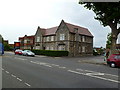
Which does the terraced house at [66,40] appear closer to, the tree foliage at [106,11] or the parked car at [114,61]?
the tree foliage at [106,11]

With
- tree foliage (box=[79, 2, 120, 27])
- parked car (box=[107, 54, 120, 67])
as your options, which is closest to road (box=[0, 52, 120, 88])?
parked car (box=[107, 54, 120, 67])

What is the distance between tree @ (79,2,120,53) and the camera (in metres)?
21.3

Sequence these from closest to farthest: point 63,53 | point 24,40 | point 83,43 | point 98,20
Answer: point 98,20 < point 63,53 < point 83,43 < point 24,40

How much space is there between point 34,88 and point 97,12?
1957 cm

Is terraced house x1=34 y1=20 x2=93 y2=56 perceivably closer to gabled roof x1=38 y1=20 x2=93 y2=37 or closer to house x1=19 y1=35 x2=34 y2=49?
gabled roof x1=38 y1=20 x2=93 y2=37

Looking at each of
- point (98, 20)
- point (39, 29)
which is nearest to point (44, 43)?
point (39, 29)

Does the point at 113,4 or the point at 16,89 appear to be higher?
the point at 113,4

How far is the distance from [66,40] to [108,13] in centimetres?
2474

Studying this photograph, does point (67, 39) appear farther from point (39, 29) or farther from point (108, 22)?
point (108, 22)

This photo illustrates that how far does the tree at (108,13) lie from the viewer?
21.3 meters

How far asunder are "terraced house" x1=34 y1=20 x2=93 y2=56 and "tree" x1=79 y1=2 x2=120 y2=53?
21499 mm

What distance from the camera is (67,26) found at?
46.6 metres

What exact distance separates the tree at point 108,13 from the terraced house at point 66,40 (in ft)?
70.5

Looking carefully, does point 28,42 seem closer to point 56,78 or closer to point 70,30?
point 70,30
